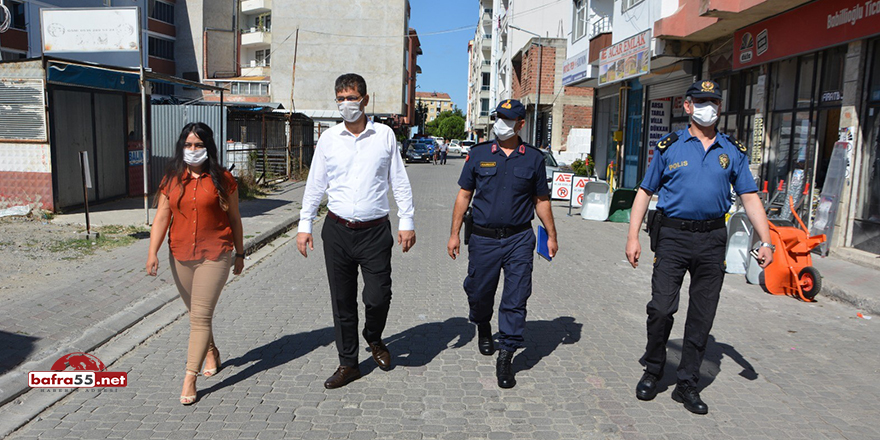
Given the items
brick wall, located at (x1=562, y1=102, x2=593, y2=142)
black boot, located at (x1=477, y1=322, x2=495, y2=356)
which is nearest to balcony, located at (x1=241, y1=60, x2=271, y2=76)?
brick wall, located at (x1=562, y1=102, x2=593, y2=142)

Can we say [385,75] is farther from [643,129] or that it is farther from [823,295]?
[823,295]

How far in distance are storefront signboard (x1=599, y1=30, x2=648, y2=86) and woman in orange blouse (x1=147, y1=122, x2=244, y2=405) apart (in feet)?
45.5

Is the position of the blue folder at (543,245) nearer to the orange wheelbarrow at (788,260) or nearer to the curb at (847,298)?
the orange wheelbarrow at (788,260)

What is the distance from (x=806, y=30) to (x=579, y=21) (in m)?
15.0

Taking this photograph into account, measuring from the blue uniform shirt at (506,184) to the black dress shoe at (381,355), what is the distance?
1.18 meters

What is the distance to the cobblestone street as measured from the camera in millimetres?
3936

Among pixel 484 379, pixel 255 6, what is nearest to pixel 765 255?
pixel 484 379

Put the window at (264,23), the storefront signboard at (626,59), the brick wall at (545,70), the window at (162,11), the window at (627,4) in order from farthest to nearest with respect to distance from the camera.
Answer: the window at (264,23), the window at (162,11), the brick wall at (545,70), the window at (627,4), the storefront signboard at (626,59)

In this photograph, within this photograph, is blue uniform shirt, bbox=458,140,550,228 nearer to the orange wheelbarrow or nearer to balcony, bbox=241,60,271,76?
the orange wheelbarrow

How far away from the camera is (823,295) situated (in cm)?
807

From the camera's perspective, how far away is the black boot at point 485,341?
5270 millimetres

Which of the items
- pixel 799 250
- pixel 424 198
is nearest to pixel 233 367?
pixel 799 250

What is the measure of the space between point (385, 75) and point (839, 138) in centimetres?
4735

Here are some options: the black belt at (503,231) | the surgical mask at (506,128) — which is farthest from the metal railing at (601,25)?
the black belt at (503,231)
